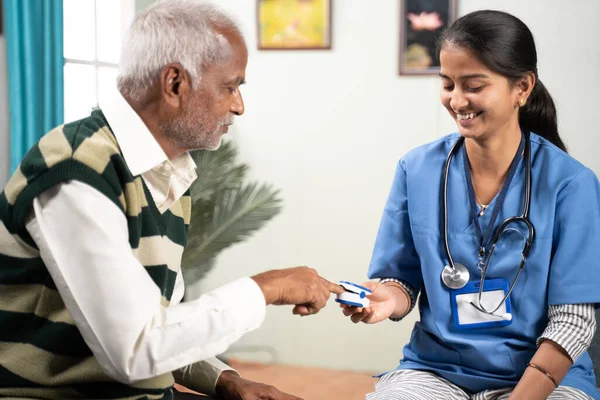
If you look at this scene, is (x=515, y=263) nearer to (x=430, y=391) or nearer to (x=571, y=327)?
(x=571, y=327)

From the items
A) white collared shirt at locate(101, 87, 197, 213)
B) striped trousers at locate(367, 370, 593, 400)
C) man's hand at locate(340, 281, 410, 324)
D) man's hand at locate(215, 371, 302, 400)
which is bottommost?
striped trousers at locate(367, 370, 593, 400)

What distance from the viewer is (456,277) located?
194 cm

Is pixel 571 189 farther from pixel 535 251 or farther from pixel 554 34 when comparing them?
pixel 554 34

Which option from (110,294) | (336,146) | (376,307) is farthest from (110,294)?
(336,146)

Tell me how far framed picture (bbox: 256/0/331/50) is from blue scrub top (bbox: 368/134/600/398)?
8.42 feet

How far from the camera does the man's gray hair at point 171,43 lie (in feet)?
4.91

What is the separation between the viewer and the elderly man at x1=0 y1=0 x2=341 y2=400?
1271mm

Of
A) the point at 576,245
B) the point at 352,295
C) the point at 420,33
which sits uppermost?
the point at 420,33

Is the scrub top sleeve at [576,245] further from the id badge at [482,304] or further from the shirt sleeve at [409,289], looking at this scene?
the shirt sleeve at [409,289]

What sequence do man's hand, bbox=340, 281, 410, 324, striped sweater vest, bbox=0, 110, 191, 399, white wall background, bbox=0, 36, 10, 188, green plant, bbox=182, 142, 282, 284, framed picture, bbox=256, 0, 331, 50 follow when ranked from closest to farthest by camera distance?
striped sweater vest, bbox=0, 110, 191, 399 < man's hand, bbox=340, 281, 410, 324 < white wall background, bbox=0, 36, 10, 188 < green plant, bbox=182, 142, 282, 284 < framed picture, bbox=256, 0, 331, 50

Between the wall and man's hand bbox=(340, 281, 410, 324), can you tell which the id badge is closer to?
man's hand bbox=(340, 281, 410, 324)

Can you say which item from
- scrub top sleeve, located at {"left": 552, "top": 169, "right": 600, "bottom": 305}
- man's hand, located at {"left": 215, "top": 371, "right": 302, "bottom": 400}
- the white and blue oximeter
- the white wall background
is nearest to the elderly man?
the white and blue oximeter

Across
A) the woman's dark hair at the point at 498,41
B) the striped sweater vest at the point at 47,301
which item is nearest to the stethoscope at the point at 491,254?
the woman's dark hair at the point at 498,41

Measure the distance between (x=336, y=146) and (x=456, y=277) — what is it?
263cm
